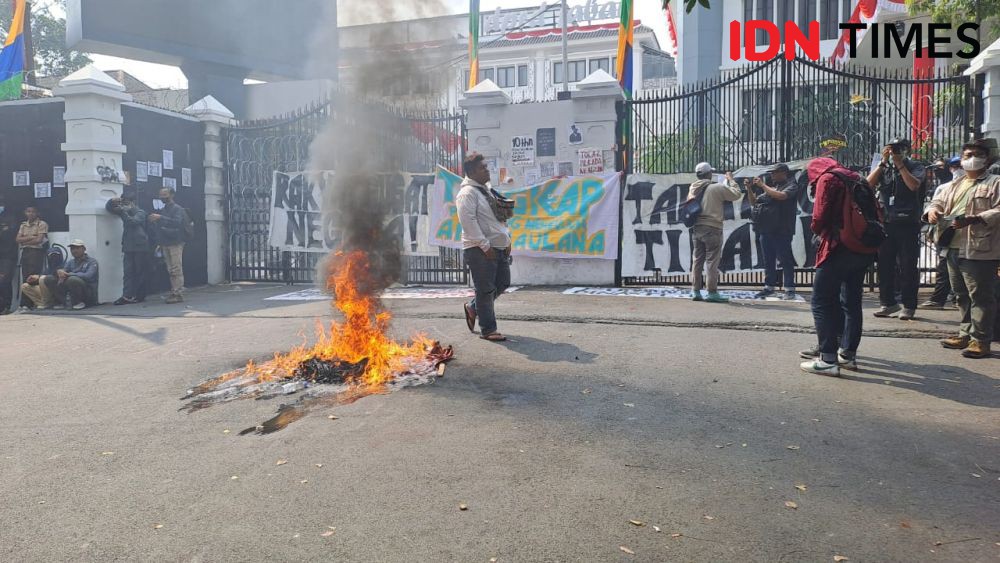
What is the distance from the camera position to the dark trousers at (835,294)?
577cm

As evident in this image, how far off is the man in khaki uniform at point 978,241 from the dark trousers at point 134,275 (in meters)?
11.0

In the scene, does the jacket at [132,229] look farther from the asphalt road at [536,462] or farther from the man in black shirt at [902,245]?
the man in black shirt at [902,245]

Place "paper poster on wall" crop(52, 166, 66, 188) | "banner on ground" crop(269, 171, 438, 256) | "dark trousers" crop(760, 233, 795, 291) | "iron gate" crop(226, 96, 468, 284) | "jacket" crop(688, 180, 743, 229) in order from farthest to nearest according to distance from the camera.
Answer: "banner on ground" crop(269, 171, 438, 256)
"iron gate" crop(226, 96, 468, 284)
"paper poster on wall" crop(52, 166, 66, 188)
"dark trousers" crop(760, 233, 795, 291)
"jacket" crop(688, 180, 743, 229)

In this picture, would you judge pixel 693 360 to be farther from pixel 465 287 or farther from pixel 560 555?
pixel 465 287

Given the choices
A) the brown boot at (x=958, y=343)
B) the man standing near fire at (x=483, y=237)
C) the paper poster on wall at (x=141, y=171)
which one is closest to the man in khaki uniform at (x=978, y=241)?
the brown boot at (x=958, y=343)

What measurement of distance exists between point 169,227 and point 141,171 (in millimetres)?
1533

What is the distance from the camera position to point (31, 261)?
11.7 metres

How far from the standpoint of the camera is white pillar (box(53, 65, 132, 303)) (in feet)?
37.5

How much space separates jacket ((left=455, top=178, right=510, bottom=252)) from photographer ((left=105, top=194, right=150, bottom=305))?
6.87m

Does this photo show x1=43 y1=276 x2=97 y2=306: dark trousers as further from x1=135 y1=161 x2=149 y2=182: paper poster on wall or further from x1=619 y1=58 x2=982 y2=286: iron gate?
x1=619 y1=58 x2=982 y2=286: iron gate

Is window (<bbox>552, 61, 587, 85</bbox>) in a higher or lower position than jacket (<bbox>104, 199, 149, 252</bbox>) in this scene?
higher

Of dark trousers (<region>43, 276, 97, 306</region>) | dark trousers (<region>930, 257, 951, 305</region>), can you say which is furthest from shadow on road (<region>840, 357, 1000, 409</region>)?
dark trousers (<region>43, 276, 97, 306</region>)

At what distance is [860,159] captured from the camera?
1064 centimetres

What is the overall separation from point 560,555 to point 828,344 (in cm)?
377
